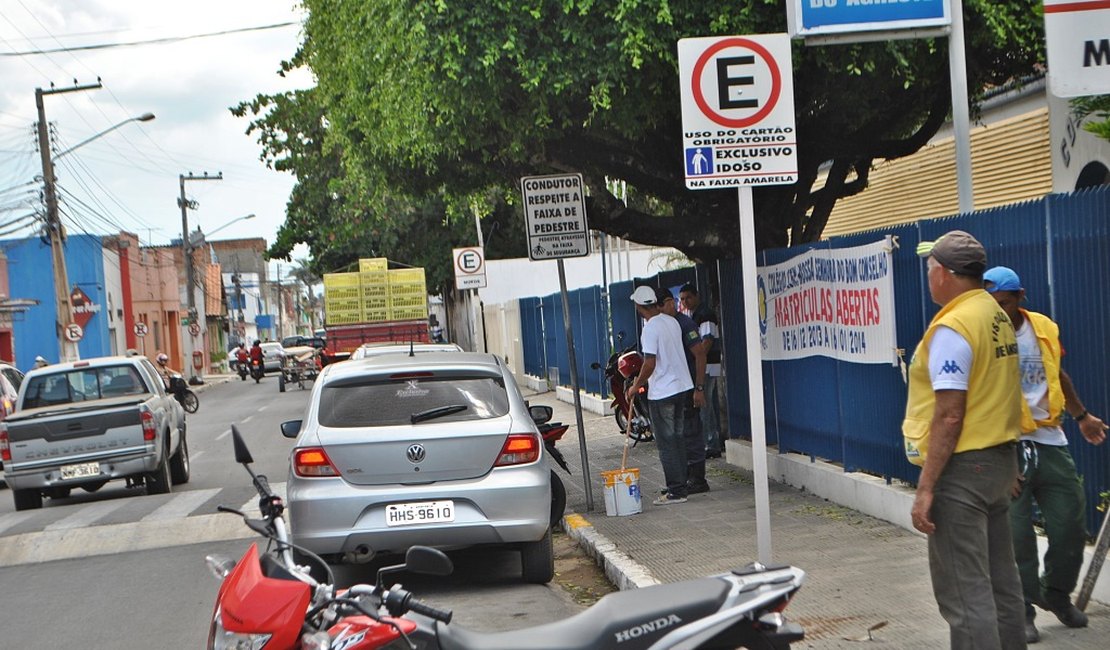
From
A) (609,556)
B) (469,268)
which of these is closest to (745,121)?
(609,556)

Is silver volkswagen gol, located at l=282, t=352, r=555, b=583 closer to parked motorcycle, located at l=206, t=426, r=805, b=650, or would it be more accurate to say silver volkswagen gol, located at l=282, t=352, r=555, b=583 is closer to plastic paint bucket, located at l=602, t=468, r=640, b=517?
plastic paint bucket, located at l=602, t=468, r=640, b=517

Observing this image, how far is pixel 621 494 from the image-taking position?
10617 millimetres

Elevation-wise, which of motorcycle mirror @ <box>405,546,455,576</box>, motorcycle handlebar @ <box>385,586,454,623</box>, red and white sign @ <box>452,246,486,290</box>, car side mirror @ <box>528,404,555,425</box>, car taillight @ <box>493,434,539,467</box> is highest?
red and white sign @ <box>452,246,486,290</box>

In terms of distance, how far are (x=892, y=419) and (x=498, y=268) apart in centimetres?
3940

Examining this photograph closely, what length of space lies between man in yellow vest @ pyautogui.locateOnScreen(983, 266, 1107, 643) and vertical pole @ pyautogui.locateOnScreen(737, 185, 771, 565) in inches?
50.1

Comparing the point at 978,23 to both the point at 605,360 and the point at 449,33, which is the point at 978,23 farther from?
the point at 605,360

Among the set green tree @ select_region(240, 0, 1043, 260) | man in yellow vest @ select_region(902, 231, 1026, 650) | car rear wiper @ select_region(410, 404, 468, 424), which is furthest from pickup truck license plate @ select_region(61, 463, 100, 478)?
man in yellow vest @ select_region(902, 231, 1026, 650)

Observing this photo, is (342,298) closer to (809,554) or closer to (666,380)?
(666,380)

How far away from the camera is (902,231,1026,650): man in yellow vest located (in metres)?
4.59

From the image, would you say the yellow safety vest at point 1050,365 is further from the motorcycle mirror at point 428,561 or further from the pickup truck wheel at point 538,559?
the pickup truck wheel at point 538,559

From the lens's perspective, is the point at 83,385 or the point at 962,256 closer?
the point at 962,256

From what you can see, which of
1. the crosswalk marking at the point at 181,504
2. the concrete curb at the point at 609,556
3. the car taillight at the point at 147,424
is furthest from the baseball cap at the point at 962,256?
the car taillight at the point at 147,424

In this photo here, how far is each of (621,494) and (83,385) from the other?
846cm

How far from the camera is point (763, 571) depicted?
4.02 metres
